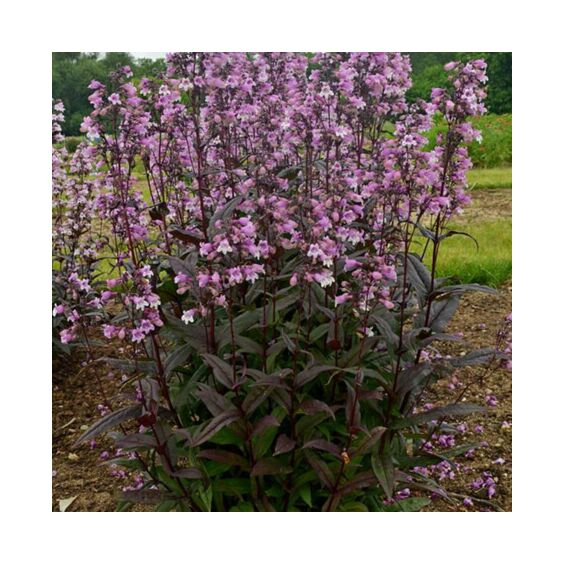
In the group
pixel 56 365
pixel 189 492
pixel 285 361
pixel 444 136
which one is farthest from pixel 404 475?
pixel 56 365

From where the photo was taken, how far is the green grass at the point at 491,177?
10.1 metres

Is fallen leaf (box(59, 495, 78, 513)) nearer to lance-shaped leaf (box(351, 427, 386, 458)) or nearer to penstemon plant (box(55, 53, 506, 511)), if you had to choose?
penstemon plant (box(55, 53, 506, 511))

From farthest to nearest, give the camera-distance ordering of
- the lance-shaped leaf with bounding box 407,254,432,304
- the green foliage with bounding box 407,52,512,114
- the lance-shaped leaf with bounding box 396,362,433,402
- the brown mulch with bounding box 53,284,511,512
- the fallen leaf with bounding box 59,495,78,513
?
the green foliage with bounding box 407,52,512,114, the brown mulch with bounding box 53,284,511,512, the fallen leaf with bounding box 59,495,78,513, the lance-shaped leaf with bounding box 407,254,432,304, the lance-shaped leaf with bounding box 396,362,433,402

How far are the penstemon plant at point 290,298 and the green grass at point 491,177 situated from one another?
659 cm

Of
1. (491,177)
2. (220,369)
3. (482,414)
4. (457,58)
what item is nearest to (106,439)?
(220,369)

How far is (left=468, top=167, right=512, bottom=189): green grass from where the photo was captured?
1008 cm

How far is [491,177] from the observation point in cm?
1024

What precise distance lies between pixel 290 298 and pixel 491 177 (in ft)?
26.2

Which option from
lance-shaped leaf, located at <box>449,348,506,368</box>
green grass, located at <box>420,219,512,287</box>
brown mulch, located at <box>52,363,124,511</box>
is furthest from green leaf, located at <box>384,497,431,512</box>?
green grass, located at <box>420,219,512,287</box>

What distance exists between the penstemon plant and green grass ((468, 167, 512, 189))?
6593 millimetres

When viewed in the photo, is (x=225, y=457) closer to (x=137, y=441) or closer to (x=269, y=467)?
(x=269, y=467)

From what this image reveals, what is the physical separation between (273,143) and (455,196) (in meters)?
1.15

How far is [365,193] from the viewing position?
3119 millimetres

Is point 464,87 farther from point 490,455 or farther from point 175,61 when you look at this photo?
point 490,455
